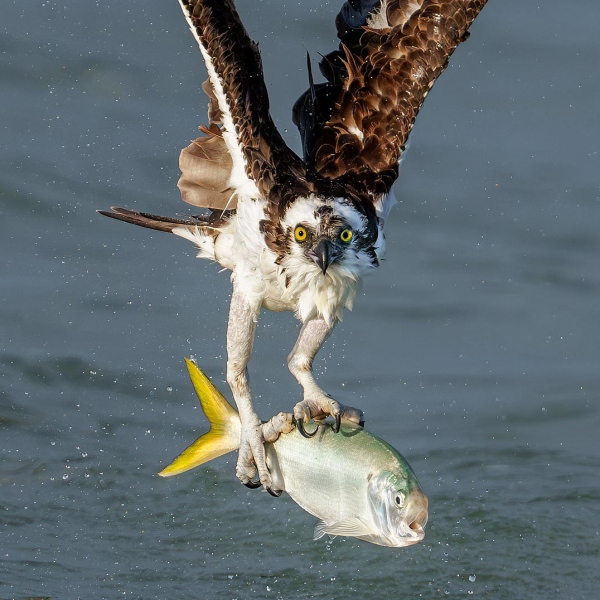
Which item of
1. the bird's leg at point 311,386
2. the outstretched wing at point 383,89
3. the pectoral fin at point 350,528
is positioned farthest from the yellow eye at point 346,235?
the pectoral fin at point 350,528

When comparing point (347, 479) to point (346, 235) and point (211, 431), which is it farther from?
point (346, 235)

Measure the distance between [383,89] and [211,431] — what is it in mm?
2065

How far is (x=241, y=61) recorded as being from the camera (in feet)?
19.7

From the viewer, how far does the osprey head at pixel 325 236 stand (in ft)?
19.4

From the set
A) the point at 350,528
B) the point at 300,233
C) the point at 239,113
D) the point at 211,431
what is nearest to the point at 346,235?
the point at 300,233

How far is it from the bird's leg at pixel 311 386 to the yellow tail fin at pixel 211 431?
12.4 inches

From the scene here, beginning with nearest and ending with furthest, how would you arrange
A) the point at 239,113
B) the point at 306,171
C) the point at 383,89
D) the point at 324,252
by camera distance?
the point at 324,252, the point at 239,113, the point at 306,171, the point at 383,89

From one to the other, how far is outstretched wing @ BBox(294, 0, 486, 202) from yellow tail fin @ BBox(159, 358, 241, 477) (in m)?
1.35

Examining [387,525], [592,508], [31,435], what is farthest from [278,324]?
[387,525]

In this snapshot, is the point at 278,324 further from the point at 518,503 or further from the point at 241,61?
the point at 241,61

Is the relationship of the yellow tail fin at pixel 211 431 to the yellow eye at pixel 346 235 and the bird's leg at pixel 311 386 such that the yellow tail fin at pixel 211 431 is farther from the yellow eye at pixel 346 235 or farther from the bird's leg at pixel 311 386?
the yellow eye at pixel 346 235

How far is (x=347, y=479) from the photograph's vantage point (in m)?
5.17

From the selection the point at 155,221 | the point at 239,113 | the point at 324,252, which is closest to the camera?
the point at 324,252

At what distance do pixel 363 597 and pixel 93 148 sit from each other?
5624mm
